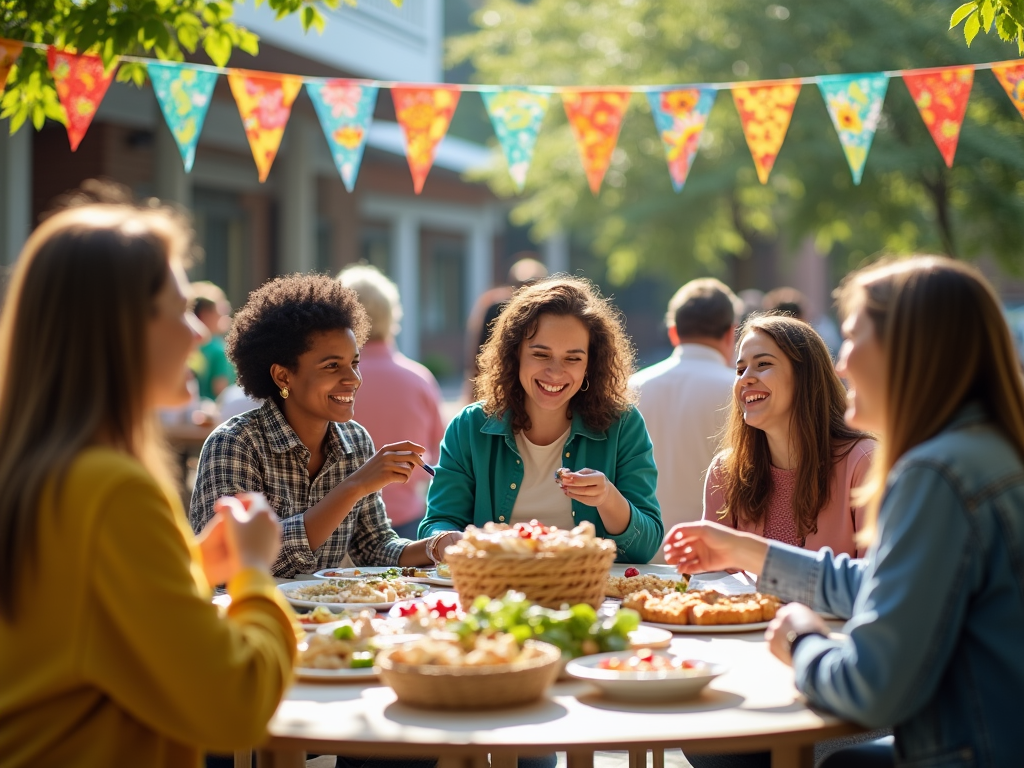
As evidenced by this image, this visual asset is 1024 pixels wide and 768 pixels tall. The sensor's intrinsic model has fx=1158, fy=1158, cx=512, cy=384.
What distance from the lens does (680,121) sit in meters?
6.27

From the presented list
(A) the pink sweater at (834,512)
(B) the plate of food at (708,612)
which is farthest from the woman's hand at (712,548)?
(A) the pink sweater at (834,512)

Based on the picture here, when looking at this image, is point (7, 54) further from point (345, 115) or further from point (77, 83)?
point (345, 115)

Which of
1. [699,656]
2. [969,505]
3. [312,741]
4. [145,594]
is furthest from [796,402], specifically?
[145,594]

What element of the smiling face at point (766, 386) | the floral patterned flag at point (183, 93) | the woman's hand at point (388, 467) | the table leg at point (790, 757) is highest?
the floral patterned flag at point (183, 93)

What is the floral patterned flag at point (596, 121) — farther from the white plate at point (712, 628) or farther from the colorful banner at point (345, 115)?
the white plate at point (712, 628)

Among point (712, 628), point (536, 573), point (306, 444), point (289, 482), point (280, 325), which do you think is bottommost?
point (712, 628)

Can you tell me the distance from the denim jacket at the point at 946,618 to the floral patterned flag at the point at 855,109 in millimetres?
4263

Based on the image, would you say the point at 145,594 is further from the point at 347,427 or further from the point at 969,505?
the point at 347,427

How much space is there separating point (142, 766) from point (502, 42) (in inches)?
668

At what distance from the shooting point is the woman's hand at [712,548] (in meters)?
2.64

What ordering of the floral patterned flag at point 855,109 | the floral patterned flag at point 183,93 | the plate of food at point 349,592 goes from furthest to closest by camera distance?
the floral patterned flag at point 855,109, the floral patterned flag at point 183,93, the plate of food at point 349,592

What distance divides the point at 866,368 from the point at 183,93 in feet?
14.4

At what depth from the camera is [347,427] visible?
392 cm

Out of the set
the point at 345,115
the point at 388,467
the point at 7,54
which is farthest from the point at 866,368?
the point at 345,115
